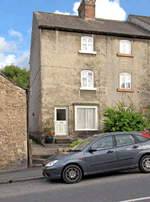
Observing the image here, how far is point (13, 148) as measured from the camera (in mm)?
12102

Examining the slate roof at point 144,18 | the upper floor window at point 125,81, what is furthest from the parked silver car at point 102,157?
the slate roof at point 144,18

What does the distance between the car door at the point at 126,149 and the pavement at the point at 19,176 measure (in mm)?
3099

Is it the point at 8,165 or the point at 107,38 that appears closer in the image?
the point at 8,165

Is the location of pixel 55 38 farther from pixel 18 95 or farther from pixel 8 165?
pixel 8 165

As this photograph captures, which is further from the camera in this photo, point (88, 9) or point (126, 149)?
point (88, 9)

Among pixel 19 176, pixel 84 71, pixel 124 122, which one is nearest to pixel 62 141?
pixel 124 122

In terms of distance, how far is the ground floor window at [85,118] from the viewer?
2016 centimetres

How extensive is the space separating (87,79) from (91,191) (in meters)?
14.2

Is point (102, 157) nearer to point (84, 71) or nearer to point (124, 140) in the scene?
point (124, 140)

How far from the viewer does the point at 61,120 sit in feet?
65.2

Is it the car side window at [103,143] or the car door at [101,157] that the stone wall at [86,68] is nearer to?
the car side window at [103,143]

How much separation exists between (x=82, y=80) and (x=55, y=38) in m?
3.76

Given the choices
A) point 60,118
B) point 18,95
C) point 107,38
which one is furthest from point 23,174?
point 107,38

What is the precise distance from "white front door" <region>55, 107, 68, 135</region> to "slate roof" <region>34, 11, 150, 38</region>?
20.1 feet
